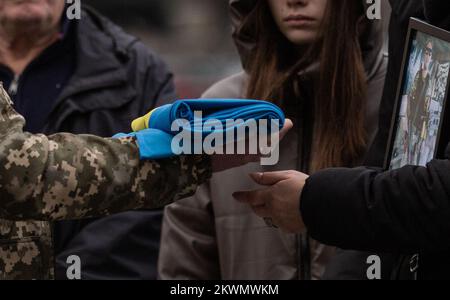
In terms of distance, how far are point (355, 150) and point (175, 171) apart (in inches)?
32.2

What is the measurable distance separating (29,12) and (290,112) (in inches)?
41.6

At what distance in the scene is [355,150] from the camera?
3010 millimetres

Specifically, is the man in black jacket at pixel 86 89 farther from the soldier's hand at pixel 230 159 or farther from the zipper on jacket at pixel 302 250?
the soldier's hand at pixel 230 159

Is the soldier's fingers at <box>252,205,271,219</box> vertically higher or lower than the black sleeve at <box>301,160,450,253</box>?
lower

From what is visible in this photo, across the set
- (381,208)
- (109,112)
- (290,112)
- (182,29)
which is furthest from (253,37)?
(182,29)

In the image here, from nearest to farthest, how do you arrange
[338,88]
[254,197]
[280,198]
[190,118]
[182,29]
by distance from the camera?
1. [190,118]
2. [280,198]
3. [254,197]
4. [338,88]
5. [182,29]

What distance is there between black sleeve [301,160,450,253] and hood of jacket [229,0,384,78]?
30.8 inches

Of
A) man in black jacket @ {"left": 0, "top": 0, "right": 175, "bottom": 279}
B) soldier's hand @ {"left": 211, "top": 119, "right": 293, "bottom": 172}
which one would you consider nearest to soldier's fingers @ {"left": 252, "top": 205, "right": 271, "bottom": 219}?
soldier's hand @ {"left": 211, "top": 119, "right": 293, "bottom": 172}

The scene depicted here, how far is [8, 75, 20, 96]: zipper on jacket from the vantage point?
11.8 ft

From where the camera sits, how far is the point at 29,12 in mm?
3611

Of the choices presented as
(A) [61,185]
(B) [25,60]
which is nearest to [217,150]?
(A) [61,185]

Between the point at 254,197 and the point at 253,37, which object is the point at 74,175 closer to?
the point at 254,197

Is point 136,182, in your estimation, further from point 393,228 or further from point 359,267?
point 359,267

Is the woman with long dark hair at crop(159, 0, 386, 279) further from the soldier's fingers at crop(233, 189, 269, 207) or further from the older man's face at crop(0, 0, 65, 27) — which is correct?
the older man's face at crop(0, 0, 65, 27)
